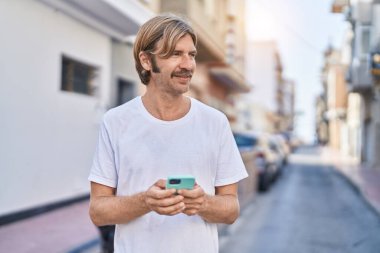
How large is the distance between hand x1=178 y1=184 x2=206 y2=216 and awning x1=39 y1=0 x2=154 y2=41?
313 inches

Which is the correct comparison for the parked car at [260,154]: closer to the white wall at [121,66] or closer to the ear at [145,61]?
the white wall at [121,66]

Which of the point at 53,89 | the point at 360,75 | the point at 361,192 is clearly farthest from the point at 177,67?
the point at 360,75

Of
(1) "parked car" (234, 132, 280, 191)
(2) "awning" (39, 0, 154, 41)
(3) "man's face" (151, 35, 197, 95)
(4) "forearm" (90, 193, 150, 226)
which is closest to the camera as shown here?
(4) "forearm" (90, 193, 150, 226)

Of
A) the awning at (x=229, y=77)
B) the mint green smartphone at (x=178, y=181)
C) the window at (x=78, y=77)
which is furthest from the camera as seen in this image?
the awning at (x=229, y=77)

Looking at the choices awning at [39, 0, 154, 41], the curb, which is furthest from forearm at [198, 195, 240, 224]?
the curb

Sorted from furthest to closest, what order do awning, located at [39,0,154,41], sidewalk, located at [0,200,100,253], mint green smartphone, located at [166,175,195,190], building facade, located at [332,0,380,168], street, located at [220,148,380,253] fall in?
building facade, located at [332,0,380,168], awning, located at [39,0,154,41], street, located at [220,148,380,253], sidewalk, located at [0,200,100,253], mint green smartphone, located at [166,175,195,190]

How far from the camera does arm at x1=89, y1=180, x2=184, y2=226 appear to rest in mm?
1624

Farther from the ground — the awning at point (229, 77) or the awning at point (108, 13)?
the awning at point (229, 77)

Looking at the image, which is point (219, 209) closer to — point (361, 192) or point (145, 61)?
point (145, 61)

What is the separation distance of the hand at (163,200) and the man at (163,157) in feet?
0.39

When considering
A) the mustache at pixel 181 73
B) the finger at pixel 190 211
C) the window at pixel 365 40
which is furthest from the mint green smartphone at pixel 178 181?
the window at pixel 365 40

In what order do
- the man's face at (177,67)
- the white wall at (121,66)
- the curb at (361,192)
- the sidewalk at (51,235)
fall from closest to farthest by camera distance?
the man's face at (177,67), the sidewalk at (51,235), the curb at (361,192), the white wall at (121,66)

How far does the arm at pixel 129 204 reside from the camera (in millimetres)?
1624

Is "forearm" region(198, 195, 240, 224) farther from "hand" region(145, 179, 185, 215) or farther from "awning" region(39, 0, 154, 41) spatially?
"awning" region(39, 0, 154, 41)
